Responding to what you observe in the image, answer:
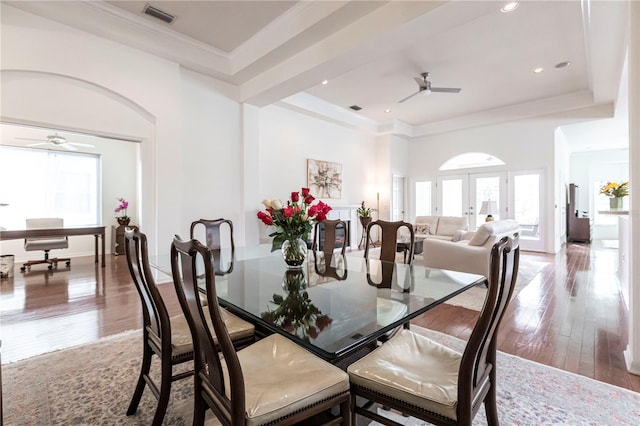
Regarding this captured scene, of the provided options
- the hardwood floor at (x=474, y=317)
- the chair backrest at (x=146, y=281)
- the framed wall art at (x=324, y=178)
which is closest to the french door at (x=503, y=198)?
the hardwood floor at (x=474, y=317)

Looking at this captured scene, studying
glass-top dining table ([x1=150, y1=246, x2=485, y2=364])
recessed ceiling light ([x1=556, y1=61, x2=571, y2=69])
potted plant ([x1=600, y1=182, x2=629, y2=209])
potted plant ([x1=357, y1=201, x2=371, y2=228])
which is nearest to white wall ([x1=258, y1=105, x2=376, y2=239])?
potted plant ([x1=357, y1=201, x2=371, y2=228])

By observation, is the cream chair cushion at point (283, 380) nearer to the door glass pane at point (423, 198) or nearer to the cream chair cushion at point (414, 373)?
the cream chair cushion at point (414, 373)

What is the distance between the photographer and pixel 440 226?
6695 millimetres

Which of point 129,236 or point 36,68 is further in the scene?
point 36,68

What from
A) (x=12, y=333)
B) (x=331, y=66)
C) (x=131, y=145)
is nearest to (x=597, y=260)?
(x=331, y=66)

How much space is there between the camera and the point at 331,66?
3885mm

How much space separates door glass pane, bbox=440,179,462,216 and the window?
8.83 m

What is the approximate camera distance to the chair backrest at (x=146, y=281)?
1.41 metres

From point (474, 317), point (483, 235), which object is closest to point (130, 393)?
point (474, 317)

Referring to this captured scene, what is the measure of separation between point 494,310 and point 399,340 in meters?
0.52

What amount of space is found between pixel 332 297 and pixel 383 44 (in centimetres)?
301

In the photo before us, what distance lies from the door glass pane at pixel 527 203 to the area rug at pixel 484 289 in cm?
144

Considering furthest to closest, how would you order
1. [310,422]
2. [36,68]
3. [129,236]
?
1. [36,68]
2. [129,236]
3. [310,422]

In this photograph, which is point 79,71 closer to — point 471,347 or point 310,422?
point 310,422
